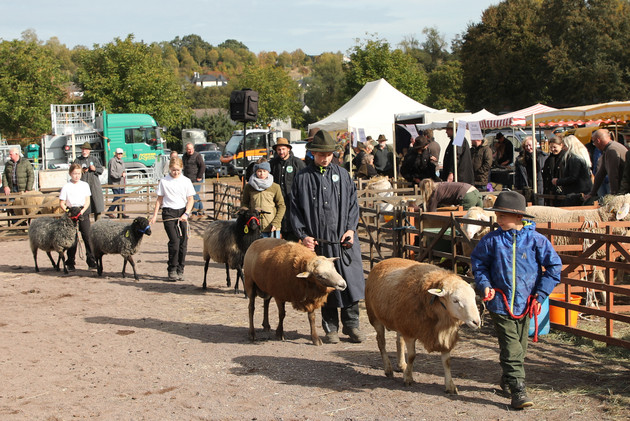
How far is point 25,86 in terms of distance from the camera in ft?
146

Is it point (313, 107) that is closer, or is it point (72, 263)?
point (72, 263)

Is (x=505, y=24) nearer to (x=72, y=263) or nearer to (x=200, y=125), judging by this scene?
(x=200, y=125)

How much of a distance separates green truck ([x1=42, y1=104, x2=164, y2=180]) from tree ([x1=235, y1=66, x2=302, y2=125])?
3239 cm

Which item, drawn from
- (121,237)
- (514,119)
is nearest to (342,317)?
(121,237)

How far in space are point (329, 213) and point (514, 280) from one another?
2287 mm

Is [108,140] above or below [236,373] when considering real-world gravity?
above

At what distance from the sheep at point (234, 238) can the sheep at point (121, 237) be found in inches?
59.6

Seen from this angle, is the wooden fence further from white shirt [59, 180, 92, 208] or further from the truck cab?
the truck cab

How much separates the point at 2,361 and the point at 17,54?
142 ft

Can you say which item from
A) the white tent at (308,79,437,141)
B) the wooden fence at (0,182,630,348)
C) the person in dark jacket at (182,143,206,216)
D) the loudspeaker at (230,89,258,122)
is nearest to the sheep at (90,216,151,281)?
the loudspeaker at (230,89,258,122)

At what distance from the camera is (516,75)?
49156mm

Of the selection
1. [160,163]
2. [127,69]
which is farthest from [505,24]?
[160,163]

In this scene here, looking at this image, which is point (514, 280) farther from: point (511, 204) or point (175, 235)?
point (175, 235)

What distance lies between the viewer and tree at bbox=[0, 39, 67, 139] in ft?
146
